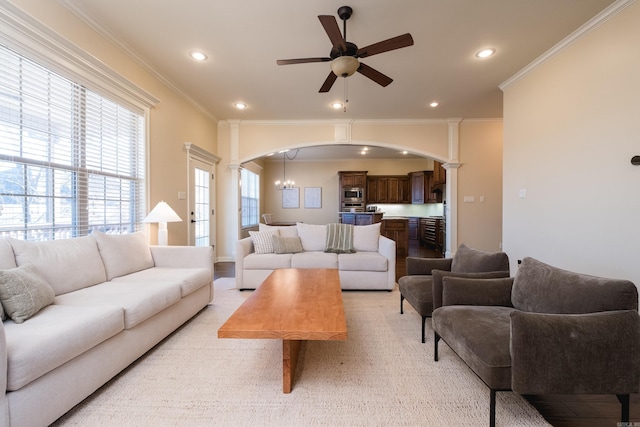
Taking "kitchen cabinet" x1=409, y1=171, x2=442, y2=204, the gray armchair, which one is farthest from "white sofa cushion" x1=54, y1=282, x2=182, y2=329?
"kitchen cabinet" x1=409, y1=171, x2=442, y2=204

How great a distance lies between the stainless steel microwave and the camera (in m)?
8.94

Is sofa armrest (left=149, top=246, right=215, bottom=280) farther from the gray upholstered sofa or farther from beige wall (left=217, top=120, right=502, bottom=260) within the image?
beige wall (left=217, top=120, right=502, bottom=260)

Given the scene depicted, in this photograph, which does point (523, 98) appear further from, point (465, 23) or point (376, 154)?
point (376, 154)

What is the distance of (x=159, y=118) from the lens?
145 inches

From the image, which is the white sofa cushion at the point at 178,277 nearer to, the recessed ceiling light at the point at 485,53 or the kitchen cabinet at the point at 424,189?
the recessed ceiling light at the point at 485,53

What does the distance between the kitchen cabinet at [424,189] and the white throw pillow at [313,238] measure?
5.35 meters

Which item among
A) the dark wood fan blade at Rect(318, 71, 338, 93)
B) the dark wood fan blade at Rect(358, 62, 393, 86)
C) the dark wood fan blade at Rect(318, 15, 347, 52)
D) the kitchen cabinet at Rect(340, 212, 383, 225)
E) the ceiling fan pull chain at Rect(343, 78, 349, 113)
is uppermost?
the ceiling fan pull chain at Rect(343, 78, 349, 113)

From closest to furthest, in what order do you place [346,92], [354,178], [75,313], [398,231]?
[75,313], [346,92], [398,231], [354,178]

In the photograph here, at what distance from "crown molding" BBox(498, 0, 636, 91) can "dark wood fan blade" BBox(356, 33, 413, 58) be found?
196cm

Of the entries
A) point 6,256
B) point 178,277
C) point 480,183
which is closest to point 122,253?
point 178,277

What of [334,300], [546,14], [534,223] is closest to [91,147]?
[334,300]

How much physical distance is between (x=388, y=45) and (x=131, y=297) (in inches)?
110

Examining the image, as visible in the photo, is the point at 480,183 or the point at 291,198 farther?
the point at 291,198

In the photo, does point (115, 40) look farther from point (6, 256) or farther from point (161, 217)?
point (6, 256)
